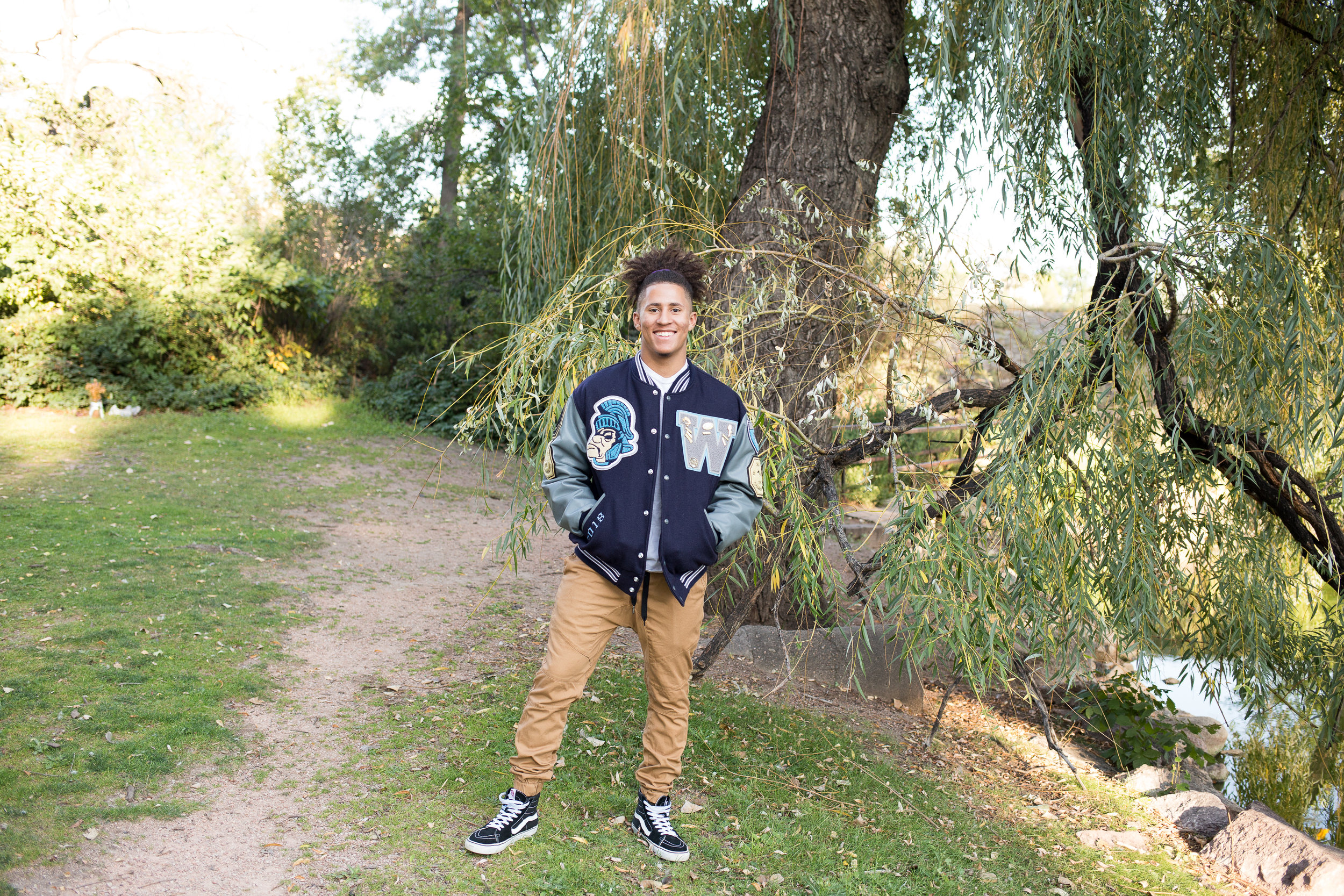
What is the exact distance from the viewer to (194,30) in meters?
14.2

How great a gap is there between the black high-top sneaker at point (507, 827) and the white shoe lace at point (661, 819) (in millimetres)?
365

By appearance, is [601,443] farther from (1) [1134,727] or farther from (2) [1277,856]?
(1) [1134,727]

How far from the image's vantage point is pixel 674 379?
2773 millimetres

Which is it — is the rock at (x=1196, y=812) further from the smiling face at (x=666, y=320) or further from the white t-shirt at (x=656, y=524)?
the smiling face at (x=666, y=320)

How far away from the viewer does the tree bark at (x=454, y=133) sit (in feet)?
37.7

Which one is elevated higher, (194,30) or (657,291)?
(194,30)

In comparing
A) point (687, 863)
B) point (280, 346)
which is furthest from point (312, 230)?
point (687, 863)

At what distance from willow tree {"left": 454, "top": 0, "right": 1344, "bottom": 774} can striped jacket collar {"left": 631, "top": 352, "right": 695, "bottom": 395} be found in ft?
1.98

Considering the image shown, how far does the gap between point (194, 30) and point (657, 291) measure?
15.0m

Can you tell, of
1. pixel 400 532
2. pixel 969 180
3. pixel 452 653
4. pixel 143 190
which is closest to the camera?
pixel 969 180

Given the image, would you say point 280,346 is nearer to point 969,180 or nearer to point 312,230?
point 312,230

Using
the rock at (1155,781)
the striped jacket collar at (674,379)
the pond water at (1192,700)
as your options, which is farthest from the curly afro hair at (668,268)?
the pond water at (1192,700)

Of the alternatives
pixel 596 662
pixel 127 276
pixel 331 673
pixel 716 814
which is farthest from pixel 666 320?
pixel 127 276

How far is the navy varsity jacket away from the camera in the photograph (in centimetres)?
264
